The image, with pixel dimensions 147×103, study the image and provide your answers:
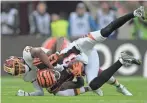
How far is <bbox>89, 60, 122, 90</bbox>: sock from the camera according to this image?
498 inches

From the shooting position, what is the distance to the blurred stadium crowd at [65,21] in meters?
21.0

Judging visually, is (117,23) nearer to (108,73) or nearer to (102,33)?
(102,33)

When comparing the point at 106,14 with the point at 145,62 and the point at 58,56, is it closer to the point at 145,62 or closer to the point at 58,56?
the point at 145,62

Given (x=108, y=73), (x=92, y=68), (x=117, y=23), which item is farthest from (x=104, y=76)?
(x=117, y=23)

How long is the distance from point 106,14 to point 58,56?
325 inches

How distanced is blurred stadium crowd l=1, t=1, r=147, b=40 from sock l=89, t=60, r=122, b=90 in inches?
305

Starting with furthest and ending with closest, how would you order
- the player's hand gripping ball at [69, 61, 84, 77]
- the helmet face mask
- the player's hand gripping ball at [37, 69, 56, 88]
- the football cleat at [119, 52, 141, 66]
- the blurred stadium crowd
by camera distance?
the blurred stadium crowd < the player's hand gripping ball at [69, 61, 84, 77] < the helmet face mask < the player's hand gripping ball at [37, 69, 56, 88] < the football cleat at [119, 52, 141, 66]

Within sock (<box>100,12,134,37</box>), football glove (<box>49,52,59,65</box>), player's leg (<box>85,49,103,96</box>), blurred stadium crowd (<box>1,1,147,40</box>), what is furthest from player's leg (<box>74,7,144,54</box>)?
blurred stadium crowd (<box>1,1,147,40</box>)

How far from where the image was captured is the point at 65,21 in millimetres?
21641

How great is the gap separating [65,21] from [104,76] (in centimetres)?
910

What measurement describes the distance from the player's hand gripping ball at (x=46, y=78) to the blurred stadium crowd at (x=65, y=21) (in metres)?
7.93

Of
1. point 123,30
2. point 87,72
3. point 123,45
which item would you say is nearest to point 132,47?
point 123,45

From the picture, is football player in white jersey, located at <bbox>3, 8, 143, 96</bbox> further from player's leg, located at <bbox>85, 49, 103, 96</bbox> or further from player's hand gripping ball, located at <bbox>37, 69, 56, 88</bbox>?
player's hand gripping ball, located at <bbox>37, 69, 56, 88</bbox>

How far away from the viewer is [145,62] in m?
20.4
